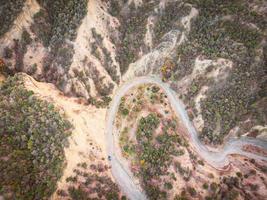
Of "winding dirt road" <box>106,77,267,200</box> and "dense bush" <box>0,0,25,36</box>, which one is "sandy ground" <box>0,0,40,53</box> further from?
"winding dirt road" <box>106,77,267,200</box>

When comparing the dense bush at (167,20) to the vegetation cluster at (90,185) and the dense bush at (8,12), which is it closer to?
the dense bush at (8,12)

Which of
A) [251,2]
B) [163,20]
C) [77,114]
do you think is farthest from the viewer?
[163,20]

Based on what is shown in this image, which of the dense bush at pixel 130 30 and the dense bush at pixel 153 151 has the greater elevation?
the dense bush at pixel 130 30

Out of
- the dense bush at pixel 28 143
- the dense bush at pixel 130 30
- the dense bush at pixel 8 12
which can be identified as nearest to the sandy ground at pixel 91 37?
the dense bush at pixel 130 30

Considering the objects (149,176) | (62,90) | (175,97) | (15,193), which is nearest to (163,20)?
(175,97)

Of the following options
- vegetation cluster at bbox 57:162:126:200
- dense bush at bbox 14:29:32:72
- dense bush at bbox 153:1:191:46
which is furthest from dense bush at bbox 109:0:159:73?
vegetation cluster at bbox 57:162:126:200

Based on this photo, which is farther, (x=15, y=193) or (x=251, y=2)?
(x=251, y=2)

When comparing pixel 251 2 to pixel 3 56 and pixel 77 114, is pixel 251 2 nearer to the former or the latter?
pixel 77 114

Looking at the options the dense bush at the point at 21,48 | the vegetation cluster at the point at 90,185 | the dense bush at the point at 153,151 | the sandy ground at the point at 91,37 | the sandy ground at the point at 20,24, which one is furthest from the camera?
the sandy ground at the point at 91,37
